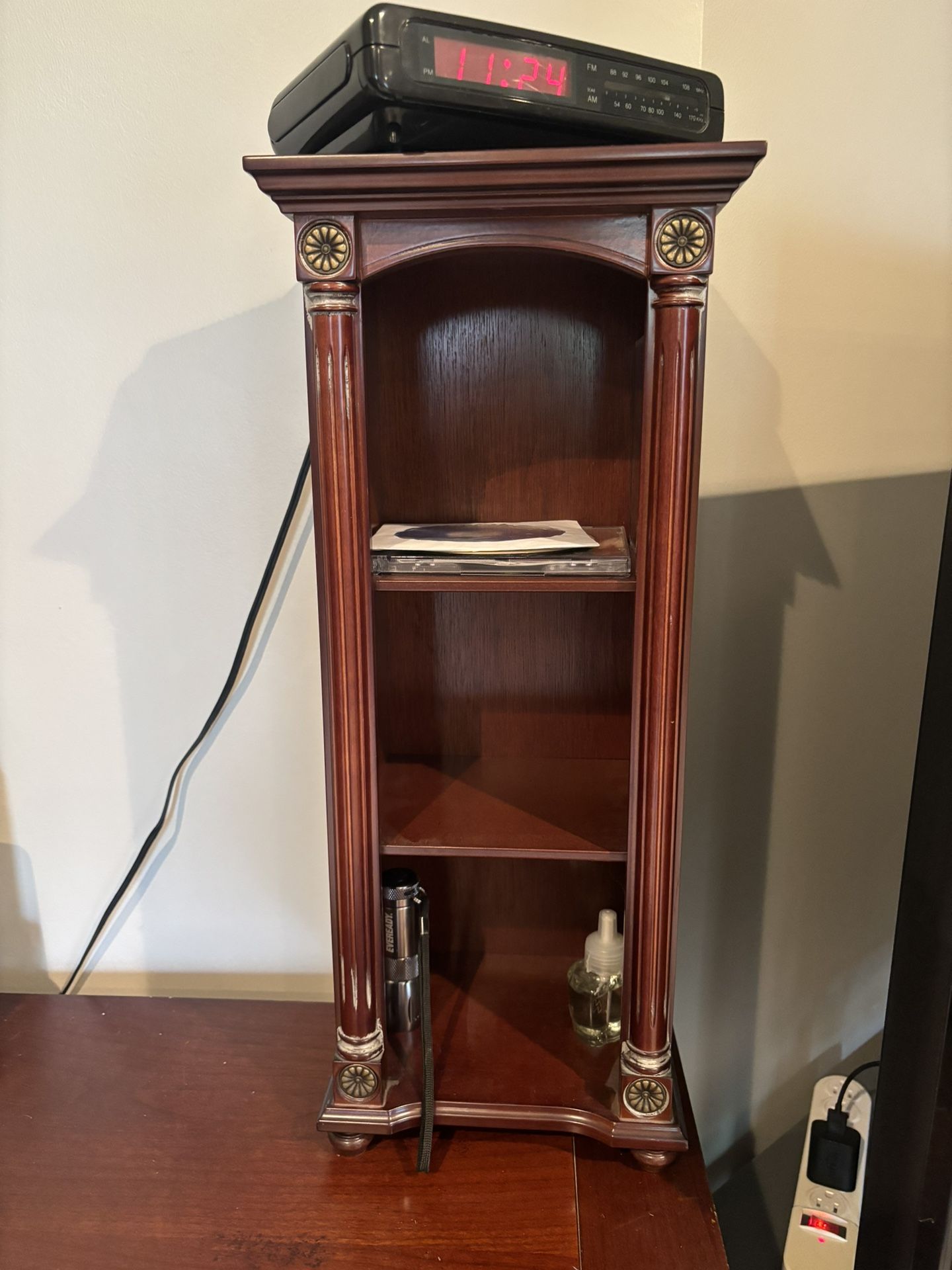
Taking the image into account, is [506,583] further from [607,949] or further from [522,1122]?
[522,1122]

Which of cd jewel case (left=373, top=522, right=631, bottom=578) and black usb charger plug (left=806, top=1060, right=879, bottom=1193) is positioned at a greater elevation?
cd jewel case (left=373, top=522, right=631, bottom=578)

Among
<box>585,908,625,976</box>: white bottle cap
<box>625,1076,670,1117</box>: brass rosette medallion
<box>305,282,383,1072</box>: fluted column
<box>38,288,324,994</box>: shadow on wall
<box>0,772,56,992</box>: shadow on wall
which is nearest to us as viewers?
<box>305,282,383,1072</box>: fluted column

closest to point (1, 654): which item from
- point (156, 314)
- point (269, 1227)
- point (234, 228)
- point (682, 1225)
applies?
point (156, 314)

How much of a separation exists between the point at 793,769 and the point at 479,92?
2.96 feet

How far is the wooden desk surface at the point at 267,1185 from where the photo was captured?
78cm

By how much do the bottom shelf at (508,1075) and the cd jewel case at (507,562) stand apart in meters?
0.54

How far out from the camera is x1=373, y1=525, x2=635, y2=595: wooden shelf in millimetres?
784

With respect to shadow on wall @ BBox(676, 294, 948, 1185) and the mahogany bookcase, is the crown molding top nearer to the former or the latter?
the mahogany bookcase

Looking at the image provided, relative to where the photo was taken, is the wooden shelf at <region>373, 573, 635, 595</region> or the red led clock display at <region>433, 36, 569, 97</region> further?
the wooden shelf at <region>373, 573, 635, 595</region>

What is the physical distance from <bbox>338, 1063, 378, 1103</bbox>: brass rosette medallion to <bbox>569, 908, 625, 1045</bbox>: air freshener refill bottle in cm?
25

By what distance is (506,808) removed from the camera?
0.94 metres

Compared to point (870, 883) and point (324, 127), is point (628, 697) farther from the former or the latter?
point (324, 127)

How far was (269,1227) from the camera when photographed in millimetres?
809

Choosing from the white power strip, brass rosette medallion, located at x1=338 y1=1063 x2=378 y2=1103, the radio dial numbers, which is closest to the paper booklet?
the radio dial numbers
